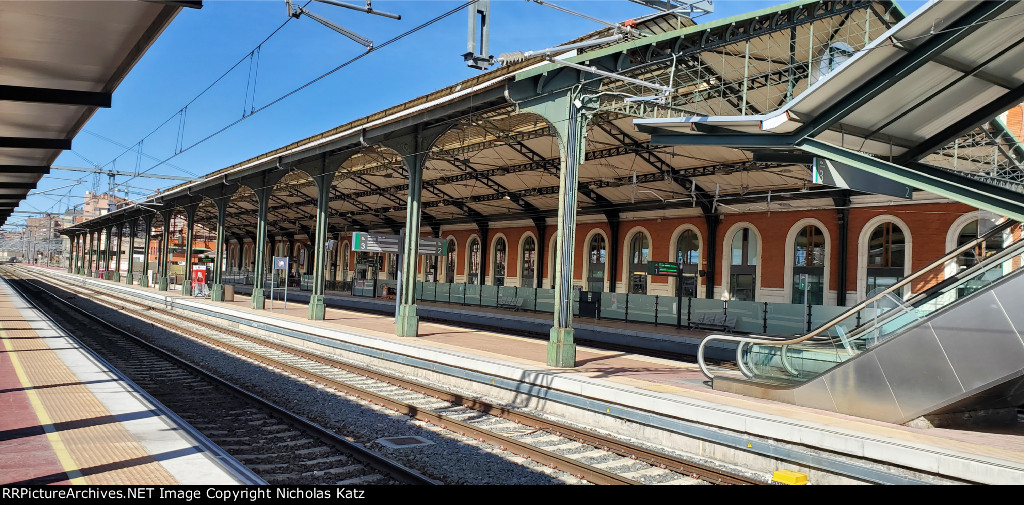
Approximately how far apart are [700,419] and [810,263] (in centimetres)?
1862

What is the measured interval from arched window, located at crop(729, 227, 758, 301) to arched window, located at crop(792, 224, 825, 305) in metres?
1.76

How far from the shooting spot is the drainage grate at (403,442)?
29.2 ft

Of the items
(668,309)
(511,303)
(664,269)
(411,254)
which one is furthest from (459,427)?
(511,303)

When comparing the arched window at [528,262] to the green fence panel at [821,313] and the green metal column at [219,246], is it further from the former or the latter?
the green fence panel at [821,313]

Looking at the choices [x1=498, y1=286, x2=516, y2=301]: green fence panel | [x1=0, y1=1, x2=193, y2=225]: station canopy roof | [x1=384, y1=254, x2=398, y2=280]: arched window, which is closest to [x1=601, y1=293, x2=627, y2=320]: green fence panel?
[x1=498, y1=286, x2=516, y2=301]: green fence panel

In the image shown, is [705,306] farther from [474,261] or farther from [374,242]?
[474,261]

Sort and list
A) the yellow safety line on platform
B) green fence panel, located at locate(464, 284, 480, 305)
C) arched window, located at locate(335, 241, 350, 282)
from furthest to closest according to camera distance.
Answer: arched window, located at locate(335, 241, 350, 282)
green fence panel, located at locate(464, 284, 480, 305)
the yellow safety line on platform

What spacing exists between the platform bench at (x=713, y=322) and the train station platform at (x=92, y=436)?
1906 cm

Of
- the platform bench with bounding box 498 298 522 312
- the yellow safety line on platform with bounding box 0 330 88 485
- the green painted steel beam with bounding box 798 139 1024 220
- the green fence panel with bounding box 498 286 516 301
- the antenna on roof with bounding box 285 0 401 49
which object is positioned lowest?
the yellow safety line on platform with bounding box 0 330 88 485

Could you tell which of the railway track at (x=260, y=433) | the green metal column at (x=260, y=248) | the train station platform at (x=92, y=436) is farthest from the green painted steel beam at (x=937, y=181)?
the green metal column at (x=260, y=248)

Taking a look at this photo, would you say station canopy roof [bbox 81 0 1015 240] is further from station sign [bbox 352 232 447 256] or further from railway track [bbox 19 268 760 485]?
railway track [bbox 19 268 760 485]

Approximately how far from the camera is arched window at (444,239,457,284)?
45.0m

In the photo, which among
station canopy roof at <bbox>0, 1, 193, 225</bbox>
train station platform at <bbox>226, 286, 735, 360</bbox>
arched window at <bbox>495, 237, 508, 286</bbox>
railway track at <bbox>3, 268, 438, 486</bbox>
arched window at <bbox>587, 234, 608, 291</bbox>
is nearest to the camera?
station canopy roof at <bbox>0, 1, 193, 225</bbox>

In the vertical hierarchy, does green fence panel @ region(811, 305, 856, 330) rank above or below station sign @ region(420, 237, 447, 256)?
below
